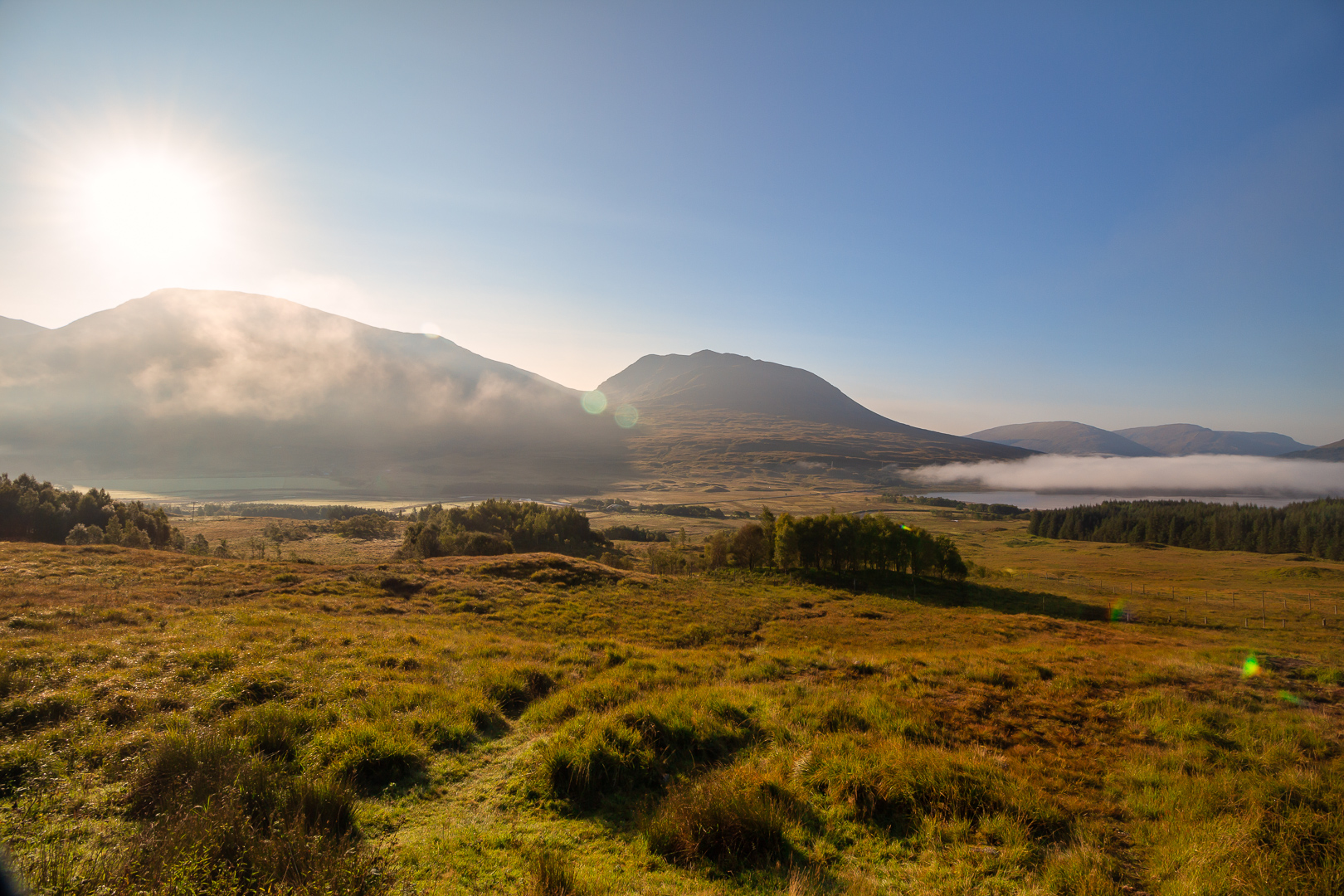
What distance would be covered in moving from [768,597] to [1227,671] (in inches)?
1088

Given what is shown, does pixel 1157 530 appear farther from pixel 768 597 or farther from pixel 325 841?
pixel 325 841

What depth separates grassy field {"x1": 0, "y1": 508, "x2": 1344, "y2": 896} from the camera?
4.81 m

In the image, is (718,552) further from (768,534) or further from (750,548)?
(768,534)

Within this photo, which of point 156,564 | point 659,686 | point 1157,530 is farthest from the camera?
point 1157,530

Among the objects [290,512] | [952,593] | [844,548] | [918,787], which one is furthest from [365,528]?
[290,512]

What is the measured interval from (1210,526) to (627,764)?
7147 inches

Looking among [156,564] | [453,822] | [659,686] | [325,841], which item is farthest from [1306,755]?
[156,564]

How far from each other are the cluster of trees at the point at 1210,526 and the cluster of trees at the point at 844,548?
119265mm

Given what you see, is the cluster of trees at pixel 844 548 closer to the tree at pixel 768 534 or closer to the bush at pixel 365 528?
the tree at pixel 768 534

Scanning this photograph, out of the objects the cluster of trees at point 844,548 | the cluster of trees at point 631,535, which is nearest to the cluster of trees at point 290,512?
the cluster of trees at point 631,535

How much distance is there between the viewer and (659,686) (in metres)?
10.5

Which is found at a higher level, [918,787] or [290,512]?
[918,787]

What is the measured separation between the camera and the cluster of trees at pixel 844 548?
52.8m

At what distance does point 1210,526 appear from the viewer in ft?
407
